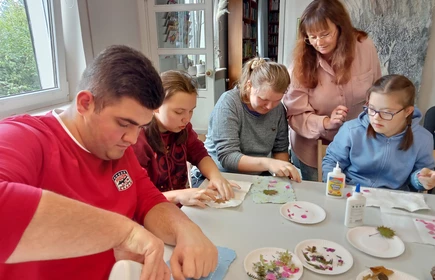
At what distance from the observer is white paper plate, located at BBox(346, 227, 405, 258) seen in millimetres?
855

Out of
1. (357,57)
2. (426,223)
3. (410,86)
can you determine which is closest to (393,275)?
(426,223)

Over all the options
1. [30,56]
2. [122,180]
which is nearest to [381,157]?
[122,180]

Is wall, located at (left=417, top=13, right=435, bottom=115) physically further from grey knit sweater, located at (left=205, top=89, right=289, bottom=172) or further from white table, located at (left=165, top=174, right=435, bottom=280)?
white table, located at (left=165, top=174, right=435, bottom=280)

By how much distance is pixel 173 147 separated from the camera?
1.36m

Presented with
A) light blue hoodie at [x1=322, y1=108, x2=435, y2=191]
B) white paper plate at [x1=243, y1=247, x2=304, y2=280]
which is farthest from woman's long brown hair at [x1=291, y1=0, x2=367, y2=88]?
white paper plate at [x1=243, y1=247, x2=304, y2=280]

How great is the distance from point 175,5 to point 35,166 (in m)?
2.64

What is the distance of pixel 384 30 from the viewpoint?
8.39 feet

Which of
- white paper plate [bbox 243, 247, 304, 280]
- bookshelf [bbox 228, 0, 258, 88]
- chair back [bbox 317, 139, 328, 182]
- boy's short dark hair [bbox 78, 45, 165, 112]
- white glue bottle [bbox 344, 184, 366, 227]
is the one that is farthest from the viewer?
bookshelf [bbox 228, 0, 258, 88]

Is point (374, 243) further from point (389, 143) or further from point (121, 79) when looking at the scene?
point (121, 79)

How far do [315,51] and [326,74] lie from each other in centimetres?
14

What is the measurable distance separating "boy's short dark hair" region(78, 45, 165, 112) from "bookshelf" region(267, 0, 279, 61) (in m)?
5.72

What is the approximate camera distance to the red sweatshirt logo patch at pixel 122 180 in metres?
0.84

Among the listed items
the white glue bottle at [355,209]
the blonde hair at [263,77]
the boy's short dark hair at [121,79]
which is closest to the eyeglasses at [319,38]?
the blonde hair at [263,77]

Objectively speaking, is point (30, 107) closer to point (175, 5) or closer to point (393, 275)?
point (175, 5)
